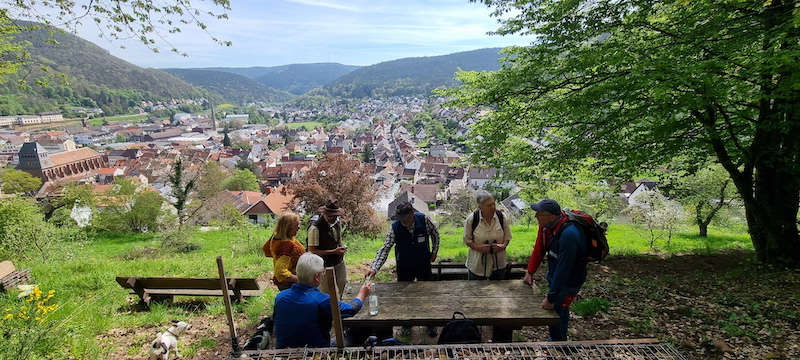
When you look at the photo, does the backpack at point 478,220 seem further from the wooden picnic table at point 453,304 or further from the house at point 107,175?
the house at point 107,175

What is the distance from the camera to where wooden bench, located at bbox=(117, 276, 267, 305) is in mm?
5668

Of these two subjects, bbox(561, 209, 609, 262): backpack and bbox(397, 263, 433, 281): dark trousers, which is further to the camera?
bbox(397, 263, 433, 281): dark trousers

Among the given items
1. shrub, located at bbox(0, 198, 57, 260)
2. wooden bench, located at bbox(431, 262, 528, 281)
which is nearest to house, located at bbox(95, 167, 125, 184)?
shrub, located at bbox(0, 198, 57, 260)

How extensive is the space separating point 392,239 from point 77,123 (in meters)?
187

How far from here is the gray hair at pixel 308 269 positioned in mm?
3172

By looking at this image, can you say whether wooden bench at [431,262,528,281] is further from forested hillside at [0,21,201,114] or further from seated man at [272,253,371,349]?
forested hillside at [0,21,201,114]

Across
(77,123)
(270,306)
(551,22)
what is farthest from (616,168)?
(77,123)

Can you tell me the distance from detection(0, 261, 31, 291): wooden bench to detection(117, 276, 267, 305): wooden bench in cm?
272

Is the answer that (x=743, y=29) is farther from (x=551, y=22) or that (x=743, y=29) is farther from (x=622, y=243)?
(x=622, y=243)

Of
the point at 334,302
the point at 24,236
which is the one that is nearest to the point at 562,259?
the point at 334,302

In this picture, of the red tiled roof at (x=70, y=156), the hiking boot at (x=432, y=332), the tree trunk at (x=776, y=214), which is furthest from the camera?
the red tiled roof at (x=70, y=156)

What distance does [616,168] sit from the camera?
7266 millimetres

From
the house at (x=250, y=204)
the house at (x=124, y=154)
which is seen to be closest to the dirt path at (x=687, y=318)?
the house at (x=250, y=204)

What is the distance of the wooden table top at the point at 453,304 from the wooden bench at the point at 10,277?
6.72 meters
